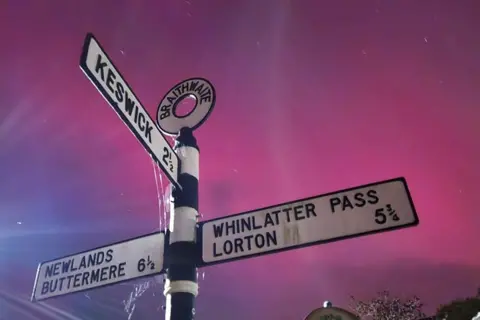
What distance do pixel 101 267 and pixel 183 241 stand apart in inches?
28.3

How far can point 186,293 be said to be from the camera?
3.18 meters

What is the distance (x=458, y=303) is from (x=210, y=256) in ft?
76.8

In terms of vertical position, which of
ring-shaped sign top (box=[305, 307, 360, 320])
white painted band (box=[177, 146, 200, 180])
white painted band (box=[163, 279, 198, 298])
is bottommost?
white painted band (box=[163, 279, 198, 298])

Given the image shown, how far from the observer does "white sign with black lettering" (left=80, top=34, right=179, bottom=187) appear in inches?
114

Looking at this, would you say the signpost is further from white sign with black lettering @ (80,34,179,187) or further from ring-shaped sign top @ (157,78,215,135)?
ring-shaped sign top @ (157,78,215,135)

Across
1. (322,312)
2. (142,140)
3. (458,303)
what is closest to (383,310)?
(458,303)

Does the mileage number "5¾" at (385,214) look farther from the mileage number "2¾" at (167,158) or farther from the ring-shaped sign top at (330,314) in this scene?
the mileage number "2¾" at (167,158)

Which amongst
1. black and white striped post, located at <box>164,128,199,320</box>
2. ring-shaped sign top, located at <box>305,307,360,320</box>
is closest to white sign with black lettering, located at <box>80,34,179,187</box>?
black and white striped post, located at <box>164,128,199,320</box>

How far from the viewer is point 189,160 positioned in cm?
375

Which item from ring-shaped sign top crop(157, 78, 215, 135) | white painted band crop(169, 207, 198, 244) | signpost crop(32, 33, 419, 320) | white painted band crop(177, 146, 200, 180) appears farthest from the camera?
ring-shaped sign top crop(157, 78, 215, 135)

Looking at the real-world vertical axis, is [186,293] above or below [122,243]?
below

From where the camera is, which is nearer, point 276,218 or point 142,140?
point 142,140

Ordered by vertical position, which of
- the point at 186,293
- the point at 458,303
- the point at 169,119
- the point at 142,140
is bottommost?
the point at 186,293

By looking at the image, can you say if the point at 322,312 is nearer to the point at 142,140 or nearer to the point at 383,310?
the point at 142,140
